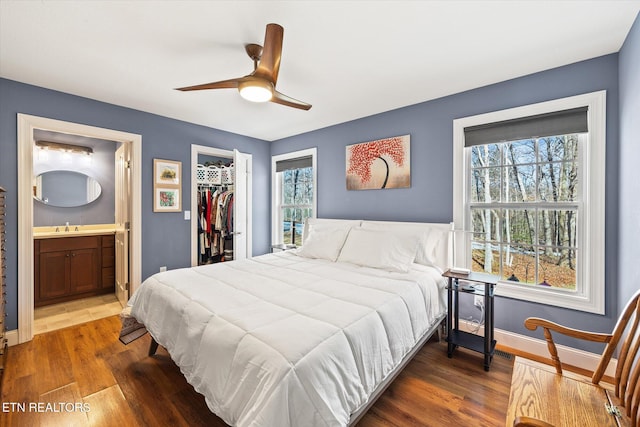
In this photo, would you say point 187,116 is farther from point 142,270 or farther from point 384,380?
point 384,380

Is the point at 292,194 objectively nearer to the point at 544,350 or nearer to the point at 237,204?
the point at 237,204

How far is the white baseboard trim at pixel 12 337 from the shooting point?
2480 millimetres

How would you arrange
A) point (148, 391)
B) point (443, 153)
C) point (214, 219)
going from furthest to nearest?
point (214, 219) → point (443, 153) → point (148, 391)

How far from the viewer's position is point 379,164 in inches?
134

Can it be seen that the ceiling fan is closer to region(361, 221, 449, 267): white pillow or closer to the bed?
the bed

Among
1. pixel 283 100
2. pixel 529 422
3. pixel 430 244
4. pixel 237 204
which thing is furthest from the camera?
pixel 237 204

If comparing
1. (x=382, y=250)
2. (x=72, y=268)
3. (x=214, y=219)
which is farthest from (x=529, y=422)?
(x=72, y=268)

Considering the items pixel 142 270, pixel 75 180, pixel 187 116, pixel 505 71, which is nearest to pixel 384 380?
pixel 505 71

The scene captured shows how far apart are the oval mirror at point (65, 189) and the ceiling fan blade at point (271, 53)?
3.97m

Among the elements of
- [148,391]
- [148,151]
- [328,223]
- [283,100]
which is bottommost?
[148,391]

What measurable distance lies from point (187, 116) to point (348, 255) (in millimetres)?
2745

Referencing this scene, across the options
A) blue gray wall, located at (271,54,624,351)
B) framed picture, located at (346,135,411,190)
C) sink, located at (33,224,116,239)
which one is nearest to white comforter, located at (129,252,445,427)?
blue gray wall, located at (271,54,624,351)

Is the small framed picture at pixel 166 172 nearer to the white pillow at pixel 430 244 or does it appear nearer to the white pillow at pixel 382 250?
the white pillow at pixel 382 250

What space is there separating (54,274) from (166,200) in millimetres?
1695
